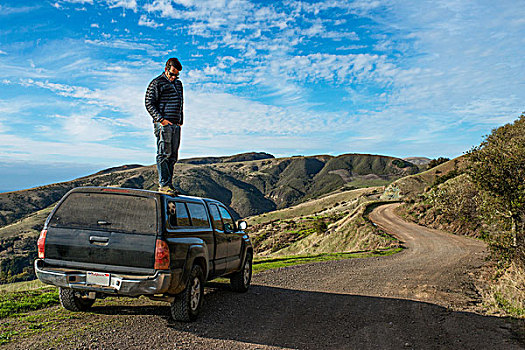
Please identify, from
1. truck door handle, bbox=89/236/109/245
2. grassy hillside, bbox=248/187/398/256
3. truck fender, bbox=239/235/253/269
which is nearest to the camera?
truck door handle, bbox=89/236/109/245

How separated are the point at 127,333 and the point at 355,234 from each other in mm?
28222

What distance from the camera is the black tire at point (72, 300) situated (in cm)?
648

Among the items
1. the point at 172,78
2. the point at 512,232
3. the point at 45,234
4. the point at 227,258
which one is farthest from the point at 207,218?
the point at 512,232

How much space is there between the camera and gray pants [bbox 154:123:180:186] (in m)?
8.98

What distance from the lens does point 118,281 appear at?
559cm

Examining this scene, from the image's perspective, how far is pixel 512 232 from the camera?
1334cm

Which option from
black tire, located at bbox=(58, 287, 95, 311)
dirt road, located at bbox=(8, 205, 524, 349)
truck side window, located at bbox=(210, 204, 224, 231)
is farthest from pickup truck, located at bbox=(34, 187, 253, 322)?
truck side window, located at bbox=(210, 204, 224, 231)

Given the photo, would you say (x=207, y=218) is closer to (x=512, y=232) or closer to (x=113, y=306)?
(x=113, y=306)

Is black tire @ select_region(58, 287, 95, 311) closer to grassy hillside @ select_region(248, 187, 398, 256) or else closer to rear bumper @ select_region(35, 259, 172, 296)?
rear bumper @ select_region(35, 259, 172, 296)

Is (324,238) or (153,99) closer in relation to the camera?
(153,99)

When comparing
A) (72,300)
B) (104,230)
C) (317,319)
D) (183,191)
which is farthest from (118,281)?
(183,191)

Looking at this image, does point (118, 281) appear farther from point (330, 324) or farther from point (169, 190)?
point (330, 324)

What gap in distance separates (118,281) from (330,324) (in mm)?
3850

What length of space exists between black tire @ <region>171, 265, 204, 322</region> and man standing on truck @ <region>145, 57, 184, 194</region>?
9.46 ft
